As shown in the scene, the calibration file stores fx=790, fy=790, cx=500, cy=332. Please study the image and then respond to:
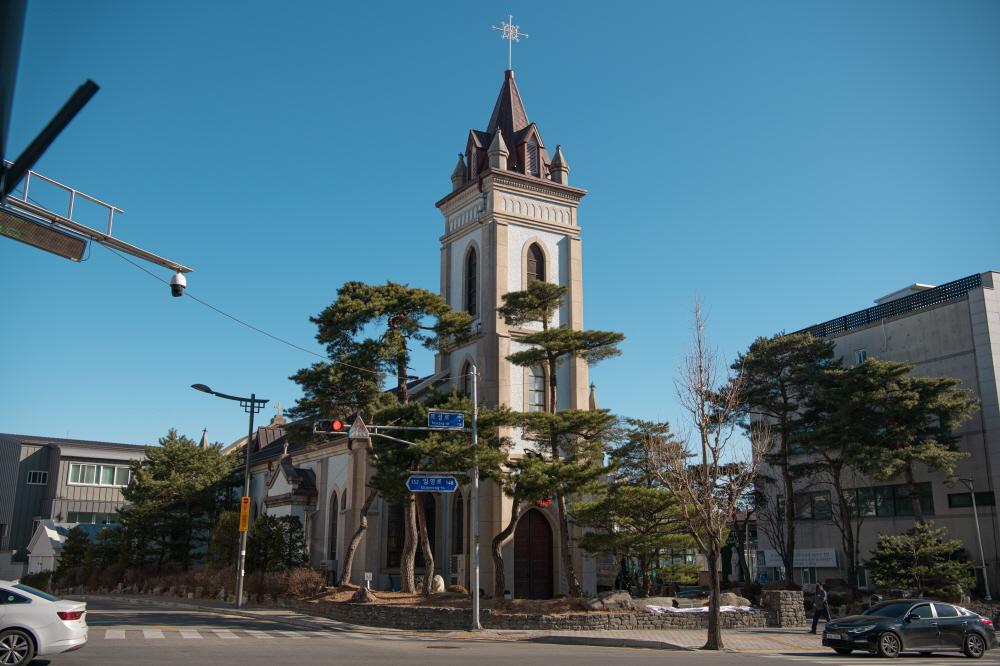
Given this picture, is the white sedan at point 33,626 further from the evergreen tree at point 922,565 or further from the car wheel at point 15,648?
the evergreen tree at point 922,565

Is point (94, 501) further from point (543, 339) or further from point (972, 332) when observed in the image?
point (972, 332)

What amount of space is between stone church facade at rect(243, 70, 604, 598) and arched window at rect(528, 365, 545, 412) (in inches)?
1.8

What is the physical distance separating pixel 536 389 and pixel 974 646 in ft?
65.9

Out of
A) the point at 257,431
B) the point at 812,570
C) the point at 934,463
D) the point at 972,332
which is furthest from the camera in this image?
the point at 257,431

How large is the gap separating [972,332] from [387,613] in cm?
2797

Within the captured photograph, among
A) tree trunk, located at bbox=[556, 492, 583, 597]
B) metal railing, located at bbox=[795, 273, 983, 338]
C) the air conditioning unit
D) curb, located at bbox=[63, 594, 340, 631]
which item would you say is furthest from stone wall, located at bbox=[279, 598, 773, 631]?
metal railing, located at bbox=[795, 273, 983, 338]

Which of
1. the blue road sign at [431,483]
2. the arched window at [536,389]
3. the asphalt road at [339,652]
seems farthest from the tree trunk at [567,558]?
the arched window at [536,389]

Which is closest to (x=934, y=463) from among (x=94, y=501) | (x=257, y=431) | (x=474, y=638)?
(x=474, y=638)

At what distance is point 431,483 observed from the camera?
23.9m

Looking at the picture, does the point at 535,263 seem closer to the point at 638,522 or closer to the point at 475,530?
the point at 638,522

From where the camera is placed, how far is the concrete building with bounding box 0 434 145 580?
198ft

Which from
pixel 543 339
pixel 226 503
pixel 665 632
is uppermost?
pixel 543 339

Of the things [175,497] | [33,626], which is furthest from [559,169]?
[33,626]

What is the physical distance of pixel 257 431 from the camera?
2475 inches
